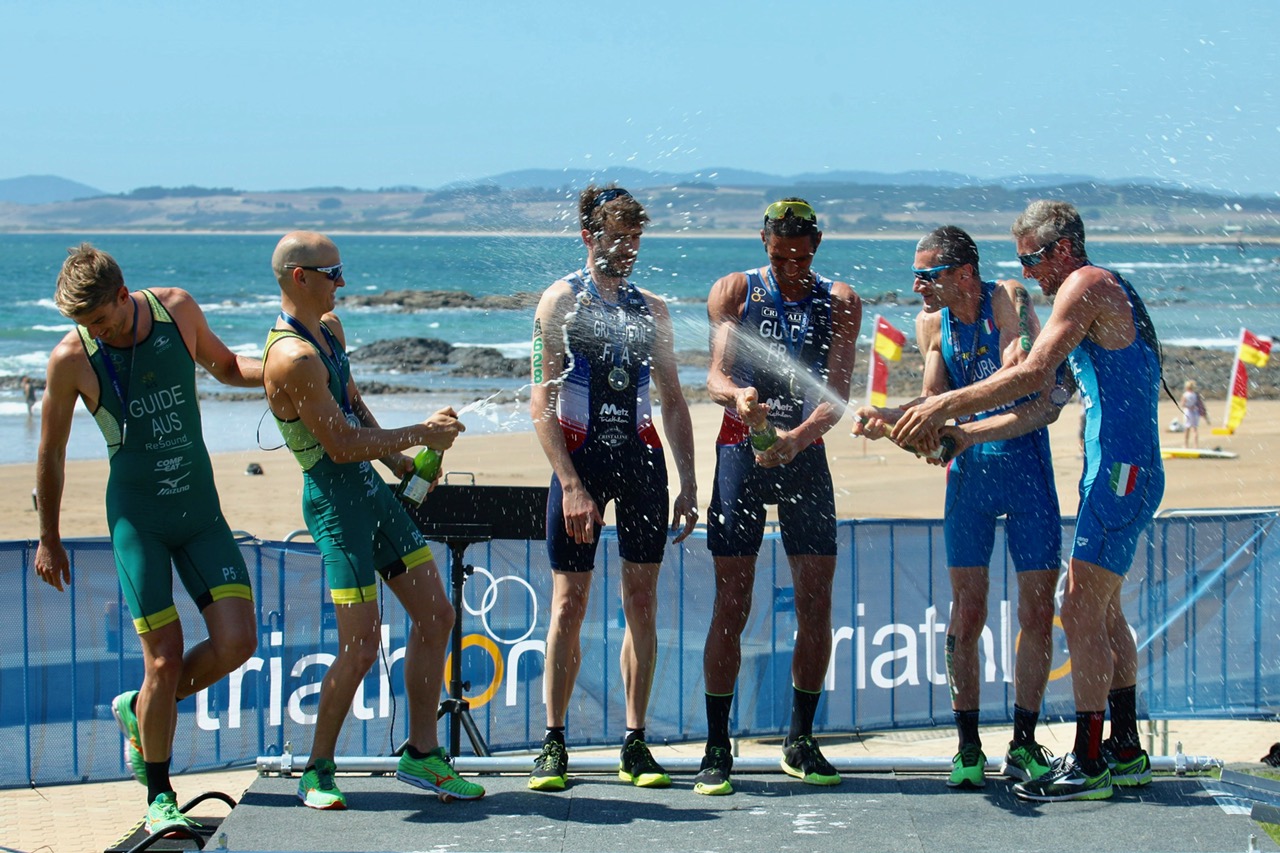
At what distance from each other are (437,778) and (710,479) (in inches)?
505

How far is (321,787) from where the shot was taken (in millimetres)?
4590

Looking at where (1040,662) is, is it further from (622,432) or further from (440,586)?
(440,586)

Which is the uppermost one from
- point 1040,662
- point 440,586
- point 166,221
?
point 166,221

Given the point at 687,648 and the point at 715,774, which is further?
the point at 687,648

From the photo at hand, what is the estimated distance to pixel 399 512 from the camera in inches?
185

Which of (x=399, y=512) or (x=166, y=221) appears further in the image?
(x=166, y=221)

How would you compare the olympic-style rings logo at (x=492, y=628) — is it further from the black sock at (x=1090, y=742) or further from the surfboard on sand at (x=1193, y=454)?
the surfboard on sand at (x=1193, y=454)

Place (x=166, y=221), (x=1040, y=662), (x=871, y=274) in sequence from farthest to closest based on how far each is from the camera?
(x=166, y=221) < (x=871, y=274) < (x=1040, y=662)

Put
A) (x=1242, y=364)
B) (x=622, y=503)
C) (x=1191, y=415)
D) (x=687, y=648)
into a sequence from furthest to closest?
(x=1191, y=415), (x=1242, y=364), (x=687, y=648), (x=622, y=503)

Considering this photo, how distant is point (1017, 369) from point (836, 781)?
170 cm

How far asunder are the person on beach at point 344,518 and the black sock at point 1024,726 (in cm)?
203

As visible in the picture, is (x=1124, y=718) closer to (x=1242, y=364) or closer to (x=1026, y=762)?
(x=1026, y=762)

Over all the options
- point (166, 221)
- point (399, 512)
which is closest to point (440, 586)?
point (399, 512)

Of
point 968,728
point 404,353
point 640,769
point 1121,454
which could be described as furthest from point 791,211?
point 404,353
